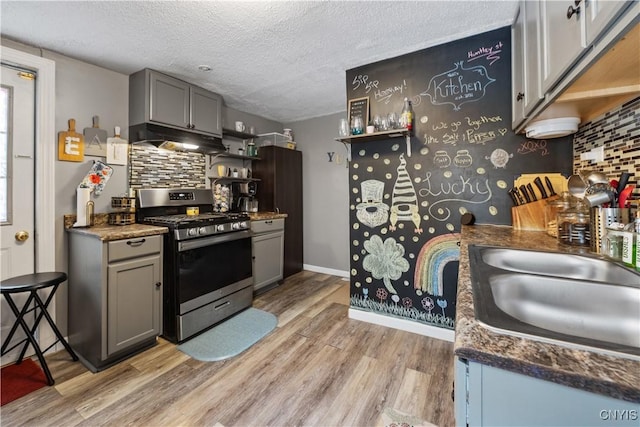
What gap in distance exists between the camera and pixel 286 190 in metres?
3.95

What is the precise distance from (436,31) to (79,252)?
3.16 meters

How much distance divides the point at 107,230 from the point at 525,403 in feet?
8.15

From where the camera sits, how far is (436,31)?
197 centimetres

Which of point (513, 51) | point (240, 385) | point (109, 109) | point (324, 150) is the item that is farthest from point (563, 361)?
point (324, 150)

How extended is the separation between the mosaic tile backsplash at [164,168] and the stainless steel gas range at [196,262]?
0.45ft

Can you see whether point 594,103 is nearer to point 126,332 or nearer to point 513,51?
point 513,51

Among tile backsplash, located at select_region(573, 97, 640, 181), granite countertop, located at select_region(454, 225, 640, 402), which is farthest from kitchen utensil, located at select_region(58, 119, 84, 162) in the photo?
tile backsplash, located at select_region(573, 97, 640, 181)

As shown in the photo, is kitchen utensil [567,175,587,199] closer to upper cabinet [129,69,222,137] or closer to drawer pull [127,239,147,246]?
drawer pull [127,239,147,246]

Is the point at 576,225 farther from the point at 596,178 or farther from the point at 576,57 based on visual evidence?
the point at 576,57

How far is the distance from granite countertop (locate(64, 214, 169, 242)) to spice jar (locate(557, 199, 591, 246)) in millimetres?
2622

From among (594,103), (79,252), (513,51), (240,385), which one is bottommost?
(240,385)

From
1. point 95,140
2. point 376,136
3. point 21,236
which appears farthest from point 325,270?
point 21,236

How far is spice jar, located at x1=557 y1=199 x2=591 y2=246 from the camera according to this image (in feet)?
4.35

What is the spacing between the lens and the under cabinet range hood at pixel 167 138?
2.49 metres
